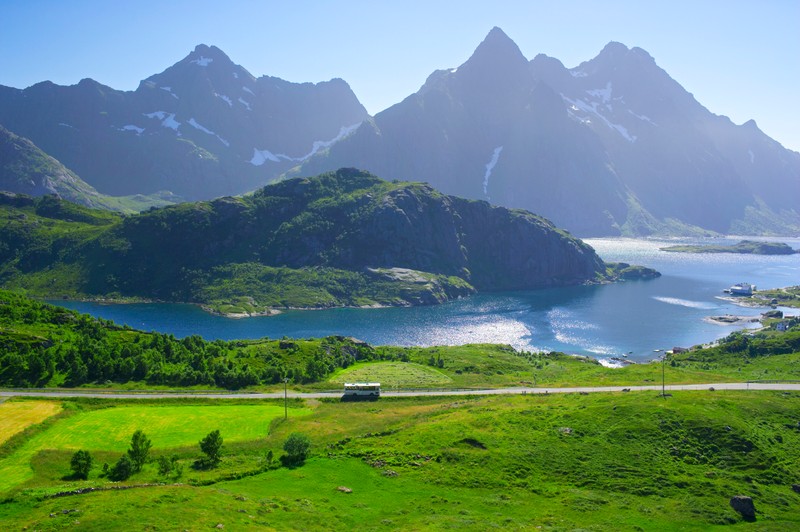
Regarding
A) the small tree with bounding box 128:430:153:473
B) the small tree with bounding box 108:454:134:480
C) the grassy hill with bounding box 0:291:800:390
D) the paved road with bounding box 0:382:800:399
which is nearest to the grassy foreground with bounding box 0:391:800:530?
the small tree with bounding box 128:430:153:473

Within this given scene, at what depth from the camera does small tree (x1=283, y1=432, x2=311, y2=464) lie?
6644cm

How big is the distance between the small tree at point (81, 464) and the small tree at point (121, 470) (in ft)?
→ 9.49

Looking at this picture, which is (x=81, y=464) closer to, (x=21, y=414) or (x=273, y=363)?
(x=21, y=414)

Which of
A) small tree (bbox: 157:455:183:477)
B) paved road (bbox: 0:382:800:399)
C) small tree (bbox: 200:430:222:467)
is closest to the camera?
small tree (bbox: 157:455:183:477)

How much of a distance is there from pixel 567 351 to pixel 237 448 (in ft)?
444

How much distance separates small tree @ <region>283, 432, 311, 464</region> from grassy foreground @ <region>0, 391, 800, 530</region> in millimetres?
1343

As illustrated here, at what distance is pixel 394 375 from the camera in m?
119

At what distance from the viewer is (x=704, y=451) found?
232 feet

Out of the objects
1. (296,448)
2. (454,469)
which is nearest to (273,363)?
(296,448)

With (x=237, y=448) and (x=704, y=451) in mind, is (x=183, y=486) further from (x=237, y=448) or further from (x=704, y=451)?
(x=704, y=451)

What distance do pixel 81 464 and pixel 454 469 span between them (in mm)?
39463

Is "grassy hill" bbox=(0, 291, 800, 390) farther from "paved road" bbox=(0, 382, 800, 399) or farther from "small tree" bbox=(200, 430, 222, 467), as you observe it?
"small tree" bbox=(200, 430, 222, 467)

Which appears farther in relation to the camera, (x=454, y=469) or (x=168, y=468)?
(x=454, y=469)

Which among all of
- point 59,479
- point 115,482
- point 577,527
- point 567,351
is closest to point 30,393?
point 59,479
